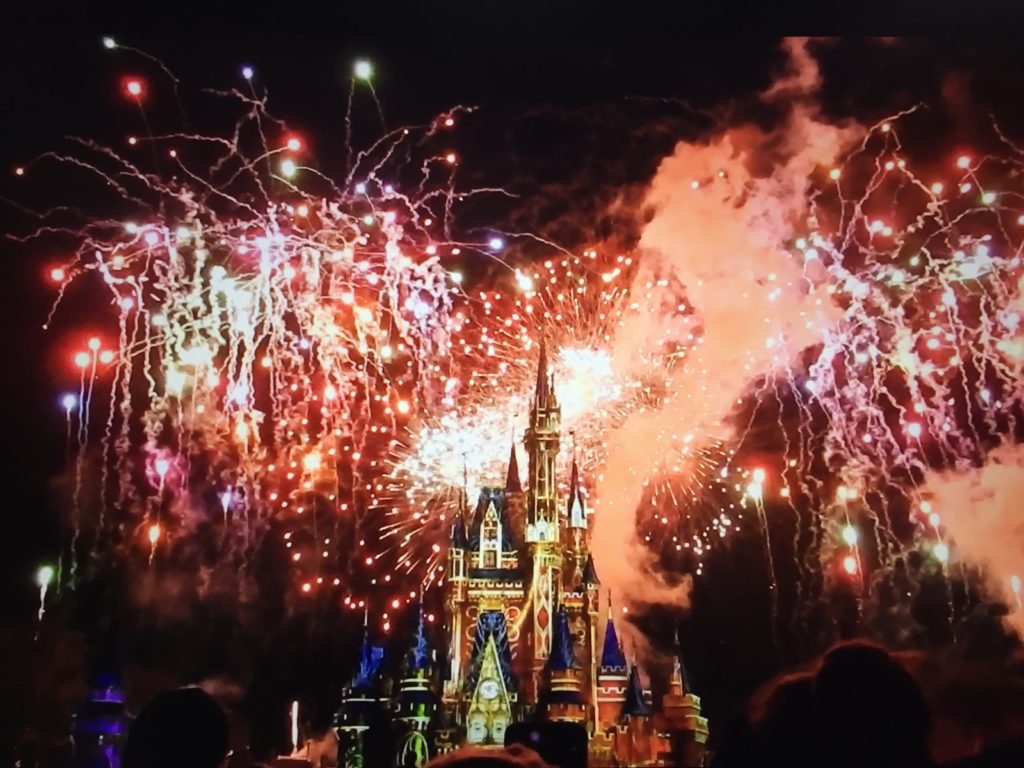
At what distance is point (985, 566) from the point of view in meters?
6.73

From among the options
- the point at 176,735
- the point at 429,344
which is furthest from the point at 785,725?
the point at 429,344

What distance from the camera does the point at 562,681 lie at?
8523 mm

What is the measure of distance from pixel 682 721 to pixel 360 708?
2.59 metres

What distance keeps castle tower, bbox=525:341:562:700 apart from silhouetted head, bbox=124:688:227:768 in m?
5.68

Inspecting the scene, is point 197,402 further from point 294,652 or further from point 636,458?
point 636,458

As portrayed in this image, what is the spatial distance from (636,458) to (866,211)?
2.55 m

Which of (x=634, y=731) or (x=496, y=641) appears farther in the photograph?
(x=496, y=641)

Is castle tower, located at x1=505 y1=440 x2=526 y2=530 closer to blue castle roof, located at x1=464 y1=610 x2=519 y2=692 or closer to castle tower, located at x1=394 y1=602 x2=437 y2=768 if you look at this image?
blue castle roof, located at x1=464 y1=610 x2=519 y2=692

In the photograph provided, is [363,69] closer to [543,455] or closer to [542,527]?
[543,455]

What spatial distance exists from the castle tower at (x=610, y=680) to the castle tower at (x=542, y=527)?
2.43 ft

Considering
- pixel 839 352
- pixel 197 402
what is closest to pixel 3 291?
pixel 197 402

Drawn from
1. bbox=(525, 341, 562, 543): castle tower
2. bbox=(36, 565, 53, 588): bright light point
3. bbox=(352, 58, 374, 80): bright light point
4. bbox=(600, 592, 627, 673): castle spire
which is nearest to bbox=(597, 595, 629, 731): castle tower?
bbox=(600, 592, 627, 673): castle spire

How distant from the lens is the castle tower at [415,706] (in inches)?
299

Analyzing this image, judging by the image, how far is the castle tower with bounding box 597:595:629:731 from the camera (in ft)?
25.0
